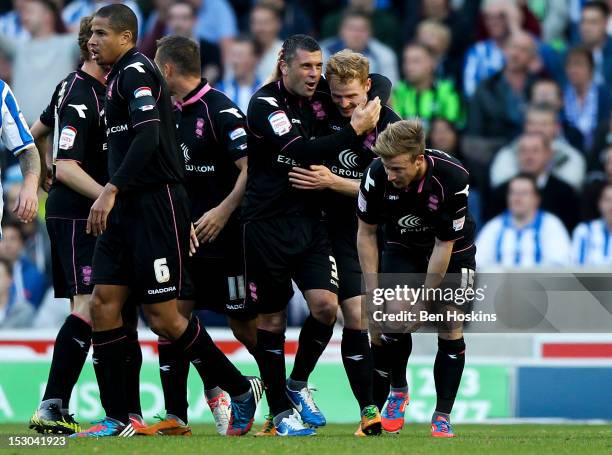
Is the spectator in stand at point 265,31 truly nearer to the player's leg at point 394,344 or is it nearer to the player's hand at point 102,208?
the player's leg at point 394,344

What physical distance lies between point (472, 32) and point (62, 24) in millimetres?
4678

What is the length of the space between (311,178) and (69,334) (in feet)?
6.01

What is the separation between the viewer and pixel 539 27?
15984 millimetres

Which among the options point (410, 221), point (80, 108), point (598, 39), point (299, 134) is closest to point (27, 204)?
point (80, 108)

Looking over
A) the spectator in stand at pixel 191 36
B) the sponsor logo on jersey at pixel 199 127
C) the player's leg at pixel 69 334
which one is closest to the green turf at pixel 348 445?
the player's leg at pixel 69 334

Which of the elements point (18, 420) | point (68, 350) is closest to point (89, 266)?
point (68, 350)

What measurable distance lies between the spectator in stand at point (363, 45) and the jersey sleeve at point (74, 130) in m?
6.51

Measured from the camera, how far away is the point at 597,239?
13.8 metres

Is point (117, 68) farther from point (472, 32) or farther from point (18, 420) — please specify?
point (472, 32)

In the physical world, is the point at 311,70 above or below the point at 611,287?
above

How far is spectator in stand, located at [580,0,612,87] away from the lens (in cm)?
1527

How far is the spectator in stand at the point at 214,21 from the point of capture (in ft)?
53.1

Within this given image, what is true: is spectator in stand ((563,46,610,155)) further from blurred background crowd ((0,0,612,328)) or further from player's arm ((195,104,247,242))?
player's arm ((195,104,247,242))

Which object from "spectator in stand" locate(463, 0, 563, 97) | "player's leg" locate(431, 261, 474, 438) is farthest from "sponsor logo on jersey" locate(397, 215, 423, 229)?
"spectator in stand" locate(463, 0, 563, 97)
